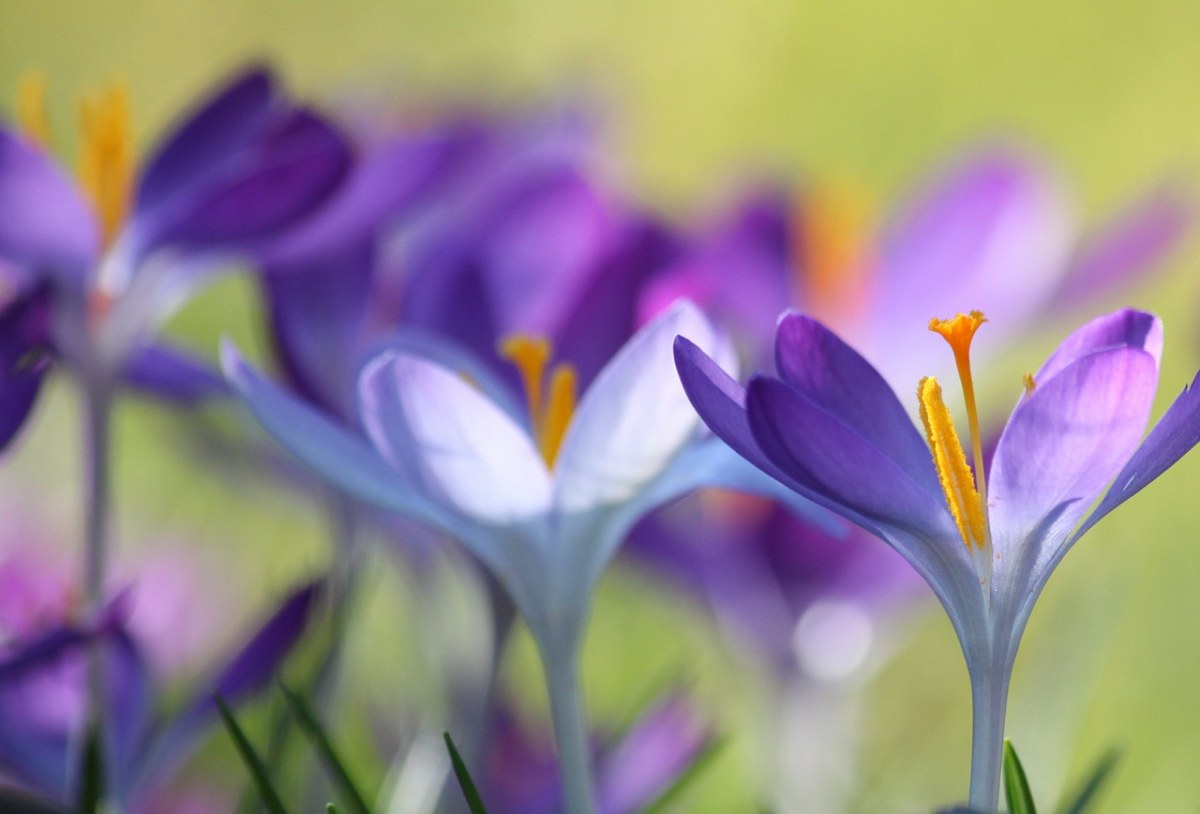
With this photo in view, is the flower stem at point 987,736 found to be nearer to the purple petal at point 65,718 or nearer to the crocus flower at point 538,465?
the crocus flower at point 538,465

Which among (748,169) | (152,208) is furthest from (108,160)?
(748,169)

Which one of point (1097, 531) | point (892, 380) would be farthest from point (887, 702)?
point (892, 380)

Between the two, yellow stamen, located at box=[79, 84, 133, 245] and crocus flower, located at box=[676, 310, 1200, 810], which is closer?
crocus flower, located at box=[676, 310, 1200, 810]

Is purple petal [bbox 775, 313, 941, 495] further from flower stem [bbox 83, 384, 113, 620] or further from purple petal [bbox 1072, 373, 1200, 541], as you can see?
flower stem [bbox 83, 384, 113, 620]

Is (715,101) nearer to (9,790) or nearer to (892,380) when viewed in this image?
(892,380)

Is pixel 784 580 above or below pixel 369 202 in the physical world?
below

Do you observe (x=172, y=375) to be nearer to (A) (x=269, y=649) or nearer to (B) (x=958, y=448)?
(A) (x=269, y=649)

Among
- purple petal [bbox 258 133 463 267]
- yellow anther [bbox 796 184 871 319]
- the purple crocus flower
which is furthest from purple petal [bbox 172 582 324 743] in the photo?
yellow anther [bbox 796 184 871 319]
